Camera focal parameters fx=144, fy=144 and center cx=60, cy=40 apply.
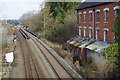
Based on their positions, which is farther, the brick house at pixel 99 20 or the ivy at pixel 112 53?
the brick house at pixel 99 20

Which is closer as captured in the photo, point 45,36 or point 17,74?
point 17,74

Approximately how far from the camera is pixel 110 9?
58.2 feet

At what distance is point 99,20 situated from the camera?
2056 centimetres

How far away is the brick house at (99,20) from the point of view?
691 inches

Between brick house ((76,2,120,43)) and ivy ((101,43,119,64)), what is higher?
brick house ((76,2,120,43))

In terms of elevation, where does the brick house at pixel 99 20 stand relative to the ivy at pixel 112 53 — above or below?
above

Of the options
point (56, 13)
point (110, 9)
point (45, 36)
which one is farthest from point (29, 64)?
point (56, 13)

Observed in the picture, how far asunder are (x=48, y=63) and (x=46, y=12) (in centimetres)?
2320

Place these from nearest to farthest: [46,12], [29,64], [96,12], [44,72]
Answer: [44,72]
[29,64]
[96,12]
[46,12]

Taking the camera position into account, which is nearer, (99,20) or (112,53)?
(112,53)

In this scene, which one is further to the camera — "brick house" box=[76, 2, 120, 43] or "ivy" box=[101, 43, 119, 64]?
"brick house" box=[76, 2, 120, 43]

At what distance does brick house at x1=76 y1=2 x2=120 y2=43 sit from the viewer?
1756 cm

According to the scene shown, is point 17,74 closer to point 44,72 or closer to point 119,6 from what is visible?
point 44,72

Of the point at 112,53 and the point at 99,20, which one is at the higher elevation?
the point at 99,20
